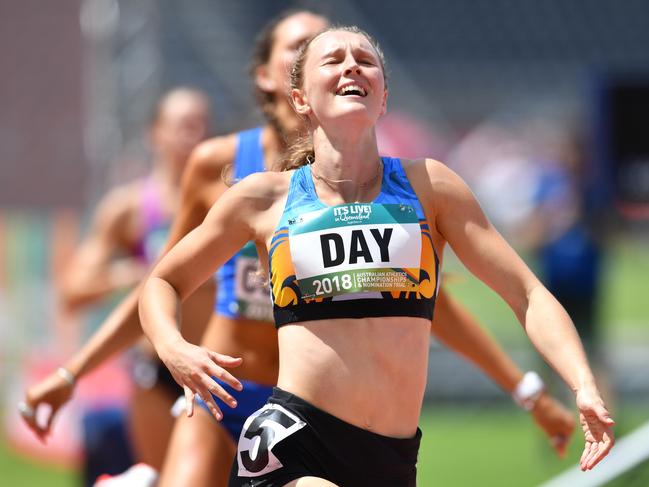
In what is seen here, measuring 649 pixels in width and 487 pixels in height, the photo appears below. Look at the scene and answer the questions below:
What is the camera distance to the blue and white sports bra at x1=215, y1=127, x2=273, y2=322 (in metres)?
4.14

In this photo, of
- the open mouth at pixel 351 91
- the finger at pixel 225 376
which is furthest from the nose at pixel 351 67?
the finger at pixel 225 376

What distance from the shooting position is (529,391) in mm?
4250

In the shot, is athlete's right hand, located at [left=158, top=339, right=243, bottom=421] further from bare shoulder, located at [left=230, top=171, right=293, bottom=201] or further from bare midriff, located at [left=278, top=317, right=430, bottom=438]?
bare shoulder, located at [left=230, top=171, right=293, bottom=201]

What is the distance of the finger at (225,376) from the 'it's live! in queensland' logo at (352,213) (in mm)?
544

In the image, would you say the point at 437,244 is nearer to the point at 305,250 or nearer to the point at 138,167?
the point at 305,250

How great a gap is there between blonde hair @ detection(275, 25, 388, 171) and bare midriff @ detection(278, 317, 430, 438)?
558 mm

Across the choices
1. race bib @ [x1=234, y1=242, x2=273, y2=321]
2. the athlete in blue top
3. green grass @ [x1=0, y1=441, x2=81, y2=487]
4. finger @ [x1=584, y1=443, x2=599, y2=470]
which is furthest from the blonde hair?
green grass @ [x1=0, y1=441, x2=81, y2=487]

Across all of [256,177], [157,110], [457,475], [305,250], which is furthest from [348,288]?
[457,475]

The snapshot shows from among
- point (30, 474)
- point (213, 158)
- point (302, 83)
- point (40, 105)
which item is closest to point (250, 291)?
point (213, 158)

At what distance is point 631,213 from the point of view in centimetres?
976

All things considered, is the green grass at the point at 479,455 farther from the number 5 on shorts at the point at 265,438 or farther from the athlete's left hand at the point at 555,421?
the number 5 on shorts at the point at 265,438

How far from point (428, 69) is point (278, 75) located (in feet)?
68.9

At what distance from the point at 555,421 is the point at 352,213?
140 centimetres

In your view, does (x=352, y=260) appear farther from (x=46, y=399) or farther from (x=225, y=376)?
(x=46, y=399)
